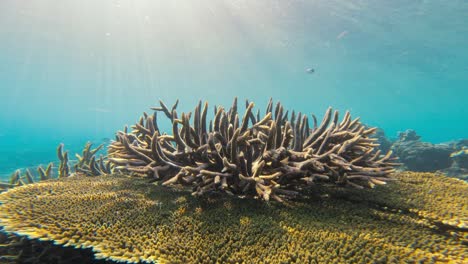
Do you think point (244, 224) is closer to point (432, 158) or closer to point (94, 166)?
point (94, 166)

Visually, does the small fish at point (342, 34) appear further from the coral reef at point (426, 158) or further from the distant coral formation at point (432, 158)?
the coral reef at point (426, 158)

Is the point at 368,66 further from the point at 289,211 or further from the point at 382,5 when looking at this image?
the point at 289,211

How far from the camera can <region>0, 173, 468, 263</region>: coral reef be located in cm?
173

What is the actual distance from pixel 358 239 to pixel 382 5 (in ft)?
85.7

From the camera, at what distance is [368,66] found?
44375 millimetres

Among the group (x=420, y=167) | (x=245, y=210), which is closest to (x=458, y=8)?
(x=420, y=167)

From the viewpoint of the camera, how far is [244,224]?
6.66 feet

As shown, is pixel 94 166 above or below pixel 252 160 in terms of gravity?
below

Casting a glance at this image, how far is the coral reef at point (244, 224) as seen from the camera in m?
1.73

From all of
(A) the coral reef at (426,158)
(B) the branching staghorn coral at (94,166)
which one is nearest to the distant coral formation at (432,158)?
(A) the coral reef at (426,158)

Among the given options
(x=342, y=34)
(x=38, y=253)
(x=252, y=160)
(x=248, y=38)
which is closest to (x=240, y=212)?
(x=252, y=160)

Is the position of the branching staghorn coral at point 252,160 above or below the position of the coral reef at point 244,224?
above

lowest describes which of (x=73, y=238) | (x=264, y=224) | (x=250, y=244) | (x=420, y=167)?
(x=73, y=238)

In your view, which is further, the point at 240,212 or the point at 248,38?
the point at 248,38
